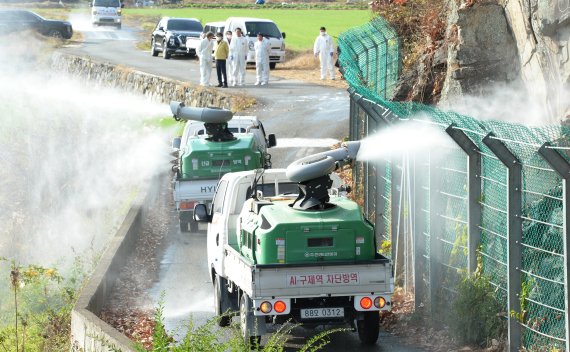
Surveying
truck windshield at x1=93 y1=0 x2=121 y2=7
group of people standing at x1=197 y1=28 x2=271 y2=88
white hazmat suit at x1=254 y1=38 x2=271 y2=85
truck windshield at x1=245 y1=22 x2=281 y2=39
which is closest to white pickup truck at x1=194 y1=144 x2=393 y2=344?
group of people standing at x1=197 y1=28 x2=271 y2=88

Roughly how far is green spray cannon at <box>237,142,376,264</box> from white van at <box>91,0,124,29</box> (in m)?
58.0

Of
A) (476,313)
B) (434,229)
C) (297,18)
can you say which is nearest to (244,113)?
(434,229)

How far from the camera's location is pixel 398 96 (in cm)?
2120

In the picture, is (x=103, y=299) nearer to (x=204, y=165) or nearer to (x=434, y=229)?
(x=434, y=229)

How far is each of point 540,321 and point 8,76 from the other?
4752 centimetres

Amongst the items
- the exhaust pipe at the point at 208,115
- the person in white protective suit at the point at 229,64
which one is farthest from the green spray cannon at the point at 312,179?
the person in white protective suit at the point at 229,64

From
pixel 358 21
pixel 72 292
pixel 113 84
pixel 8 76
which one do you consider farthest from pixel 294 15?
pixel 72 292

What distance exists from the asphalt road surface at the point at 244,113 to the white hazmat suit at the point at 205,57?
1179 millimetres

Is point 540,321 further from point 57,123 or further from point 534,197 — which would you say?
point 57,123

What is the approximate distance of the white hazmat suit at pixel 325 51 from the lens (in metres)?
40.2

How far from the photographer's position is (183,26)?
49.1 meters

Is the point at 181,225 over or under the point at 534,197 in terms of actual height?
under

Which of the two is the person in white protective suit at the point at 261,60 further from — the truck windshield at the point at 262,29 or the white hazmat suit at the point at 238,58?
the truck windshield at the point at 262,29

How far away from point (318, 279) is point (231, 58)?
88.0ft
